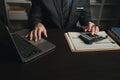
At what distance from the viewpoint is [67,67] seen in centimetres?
78

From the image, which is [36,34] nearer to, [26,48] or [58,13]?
[26,48]

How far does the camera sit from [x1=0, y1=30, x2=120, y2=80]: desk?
722 mm

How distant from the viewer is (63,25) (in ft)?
4.69

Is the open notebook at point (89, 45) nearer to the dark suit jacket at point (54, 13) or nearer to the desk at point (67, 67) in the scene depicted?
the desk at point (67, 67)

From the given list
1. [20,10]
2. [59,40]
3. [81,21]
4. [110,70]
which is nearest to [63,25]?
[81,21]

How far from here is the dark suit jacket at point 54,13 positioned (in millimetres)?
1301

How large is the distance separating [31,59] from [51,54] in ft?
0.39

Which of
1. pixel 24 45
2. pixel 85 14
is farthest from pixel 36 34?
pixel 85 14

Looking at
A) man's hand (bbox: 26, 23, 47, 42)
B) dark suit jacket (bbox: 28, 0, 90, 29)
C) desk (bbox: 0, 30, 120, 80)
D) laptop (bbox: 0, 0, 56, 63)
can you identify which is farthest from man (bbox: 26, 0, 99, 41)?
desk (bbox: 0, 30, 120, 80)

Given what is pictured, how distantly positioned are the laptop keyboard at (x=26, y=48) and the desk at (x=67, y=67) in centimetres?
5

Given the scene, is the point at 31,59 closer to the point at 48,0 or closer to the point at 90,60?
the point at 90,60

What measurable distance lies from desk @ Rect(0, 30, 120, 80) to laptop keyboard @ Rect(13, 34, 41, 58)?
0.16 ft

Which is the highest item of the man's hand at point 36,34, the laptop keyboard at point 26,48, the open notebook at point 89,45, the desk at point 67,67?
the man's hand at point 36,34

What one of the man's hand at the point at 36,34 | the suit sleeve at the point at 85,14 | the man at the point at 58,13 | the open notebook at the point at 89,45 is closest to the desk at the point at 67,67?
the open notebook at the point at 89,45
